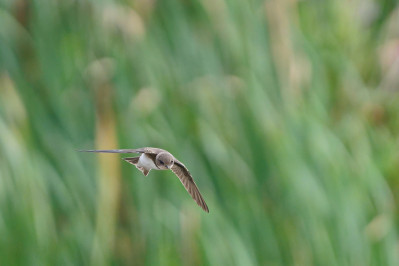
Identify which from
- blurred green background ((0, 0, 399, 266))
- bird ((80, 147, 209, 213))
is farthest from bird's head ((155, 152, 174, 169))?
blurred green background ((0, 0, 399, 266))

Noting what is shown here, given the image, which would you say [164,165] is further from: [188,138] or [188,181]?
[188,138]

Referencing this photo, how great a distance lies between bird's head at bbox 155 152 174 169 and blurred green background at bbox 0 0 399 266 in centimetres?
103

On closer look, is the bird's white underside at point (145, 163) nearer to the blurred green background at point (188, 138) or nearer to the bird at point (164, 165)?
the bird at point (164, 165)

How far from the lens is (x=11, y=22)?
2420 millimetres

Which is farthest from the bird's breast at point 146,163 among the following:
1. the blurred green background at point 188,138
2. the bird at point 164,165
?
the blurred green background at point 188,138

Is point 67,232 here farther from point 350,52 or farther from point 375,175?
point 350,52

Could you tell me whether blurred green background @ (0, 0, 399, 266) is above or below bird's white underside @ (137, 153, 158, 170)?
above

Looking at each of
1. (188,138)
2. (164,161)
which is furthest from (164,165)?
(188,138)

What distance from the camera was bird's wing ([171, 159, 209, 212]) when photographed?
106cm

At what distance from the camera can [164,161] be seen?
109 cm

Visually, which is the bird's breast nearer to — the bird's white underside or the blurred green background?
the bird's white underside

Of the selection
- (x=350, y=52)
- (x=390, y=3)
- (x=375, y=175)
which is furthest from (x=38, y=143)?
(x=390, y=3)

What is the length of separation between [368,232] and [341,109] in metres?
0.49

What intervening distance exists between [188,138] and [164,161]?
131cm
